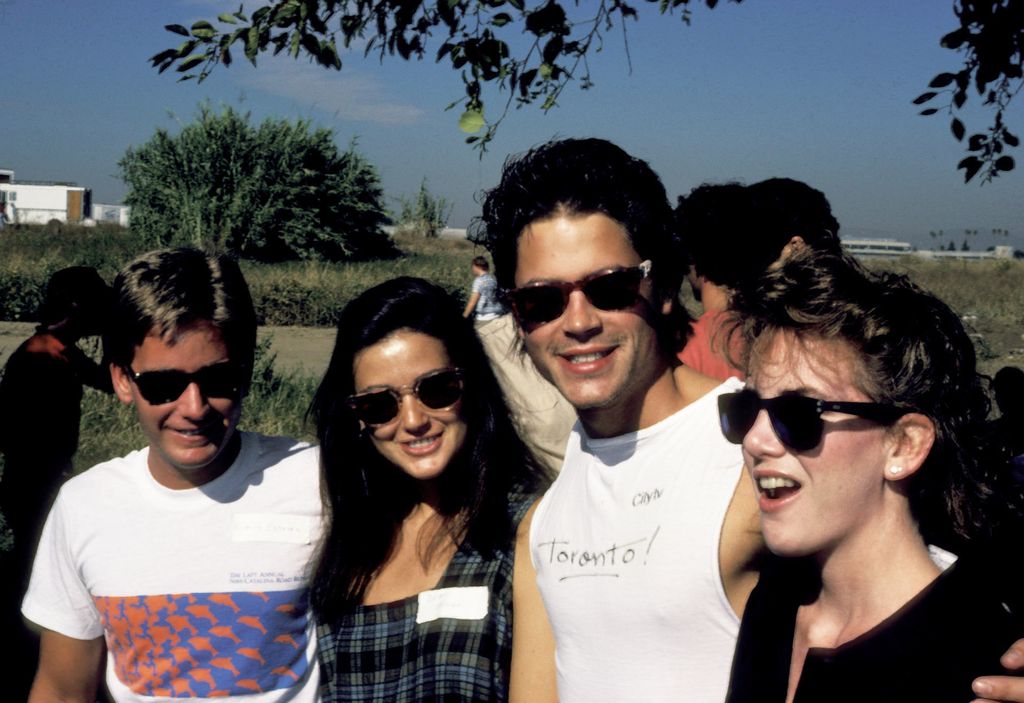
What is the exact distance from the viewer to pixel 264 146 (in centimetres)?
4044

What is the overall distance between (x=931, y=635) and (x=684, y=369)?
0.95m

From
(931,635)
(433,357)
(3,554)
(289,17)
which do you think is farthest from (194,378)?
(3,554)

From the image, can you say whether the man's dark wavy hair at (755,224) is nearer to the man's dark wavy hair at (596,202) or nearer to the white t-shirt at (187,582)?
the man's dark wavy hair at (596,202)

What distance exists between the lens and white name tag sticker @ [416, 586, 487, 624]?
2324 mm

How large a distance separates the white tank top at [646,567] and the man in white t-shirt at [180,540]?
0.69 m

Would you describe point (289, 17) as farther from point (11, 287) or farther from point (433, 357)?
point (11, 287)

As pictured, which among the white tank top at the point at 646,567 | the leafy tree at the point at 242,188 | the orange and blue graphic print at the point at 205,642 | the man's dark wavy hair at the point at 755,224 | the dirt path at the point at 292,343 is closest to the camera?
the white tank top at the point at 646,567

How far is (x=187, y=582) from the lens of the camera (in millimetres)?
2369

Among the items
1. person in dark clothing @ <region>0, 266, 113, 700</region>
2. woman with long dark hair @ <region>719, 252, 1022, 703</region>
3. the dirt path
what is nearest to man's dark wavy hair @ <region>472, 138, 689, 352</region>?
woman with long dark hair @ <region>719, 252, 1022, 703</region>

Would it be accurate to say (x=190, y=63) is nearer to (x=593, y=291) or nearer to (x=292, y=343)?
(x=593, y=291)

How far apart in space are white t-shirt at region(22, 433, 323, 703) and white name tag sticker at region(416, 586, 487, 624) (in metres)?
0.32

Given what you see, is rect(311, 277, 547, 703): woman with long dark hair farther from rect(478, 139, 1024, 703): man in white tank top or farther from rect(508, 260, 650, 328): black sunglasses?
rect(508, 260, 650, 328): black sunglasses

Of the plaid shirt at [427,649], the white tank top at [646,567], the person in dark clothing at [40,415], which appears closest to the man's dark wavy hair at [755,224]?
the white tank top at [646,567]

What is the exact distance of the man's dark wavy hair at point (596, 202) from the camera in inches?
89.5
